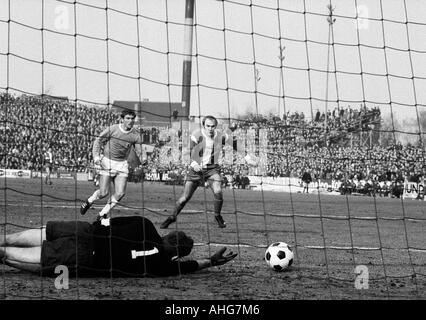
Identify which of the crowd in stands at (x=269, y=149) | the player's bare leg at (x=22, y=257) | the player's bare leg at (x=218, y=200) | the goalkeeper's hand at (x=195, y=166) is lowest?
the player's bare leg at (x=22, y=257)

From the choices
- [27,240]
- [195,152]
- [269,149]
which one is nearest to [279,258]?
[27,240]

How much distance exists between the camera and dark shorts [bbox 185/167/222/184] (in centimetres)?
1397

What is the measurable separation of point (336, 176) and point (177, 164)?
11935 millimetres

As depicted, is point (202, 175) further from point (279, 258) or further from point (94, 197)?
point (279, 258)

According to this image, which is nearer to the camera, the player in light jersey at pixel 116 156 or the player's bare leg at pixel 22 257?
the player's bare leg at pixel 22 257

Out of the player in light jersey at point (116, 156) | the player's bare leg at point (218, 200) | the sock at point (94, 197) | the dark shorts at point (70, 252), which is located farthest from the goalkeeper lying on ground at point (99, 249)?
the sock at point (94, 197)

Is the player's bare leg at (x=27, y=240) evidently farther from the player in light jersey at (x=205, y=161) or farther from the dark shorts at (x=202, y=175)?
the dark shorts at (x=202, y=175)

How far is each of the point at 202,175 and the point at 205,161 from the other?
0.37 metres

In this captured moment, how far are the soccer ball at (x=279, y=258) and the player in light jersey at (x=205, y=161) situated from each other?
5320 millimetres

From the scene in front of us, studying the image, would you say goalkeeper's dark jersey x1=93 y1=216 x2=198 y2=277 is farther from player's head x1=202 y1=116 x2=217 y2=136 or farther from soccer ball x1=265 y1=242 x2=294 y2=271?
player's head x1=202 y1=116 x2=217 y2=136

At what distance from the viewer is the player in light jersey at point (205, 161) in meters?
13.9

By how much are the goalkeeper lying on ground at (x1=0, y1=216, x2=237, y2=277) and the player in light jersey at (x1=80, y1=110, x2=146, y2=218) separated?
624 centimetres

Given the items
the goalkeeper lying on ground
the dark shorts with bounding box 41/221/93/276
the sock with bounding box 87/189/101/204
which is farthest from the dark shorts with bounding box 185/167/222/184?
the dark shorts with bounding box 41/221/93/276
